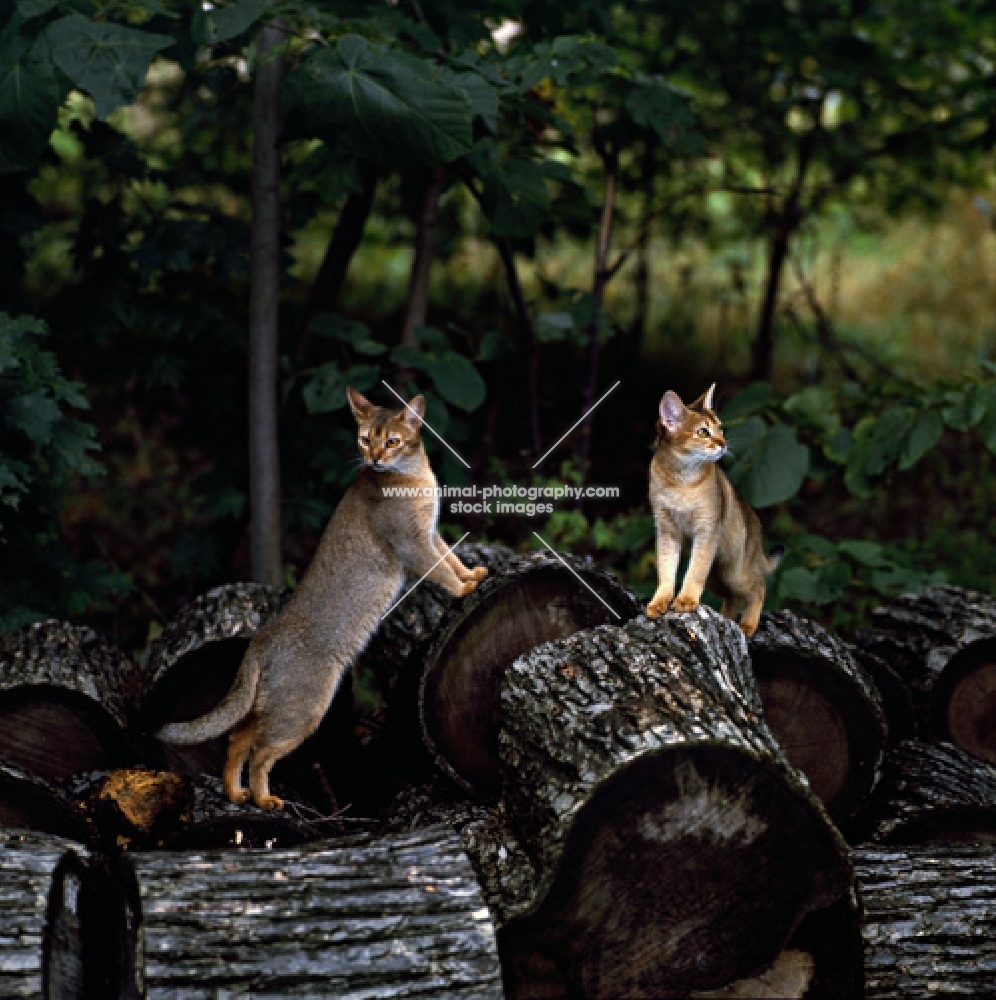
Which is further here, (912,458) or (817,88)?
(817,88)

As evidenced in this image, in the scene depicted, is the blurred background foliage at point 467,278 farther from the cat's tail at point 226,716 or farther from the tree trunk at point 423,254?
the cat's tail at point 226,716

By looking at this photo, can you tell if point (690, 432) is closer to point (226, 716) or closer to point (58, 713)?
point (226, 716)

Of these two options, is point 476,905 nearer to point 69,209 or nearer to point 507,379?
point 507,379

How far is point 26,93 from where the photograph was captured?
3893 mm

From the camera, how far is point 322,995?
2.62 metres

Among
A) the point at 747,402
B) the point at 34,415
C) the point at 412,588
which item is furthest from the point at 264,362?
the point at 747,402

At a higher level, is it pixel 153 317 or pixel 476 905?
pixel 153 317

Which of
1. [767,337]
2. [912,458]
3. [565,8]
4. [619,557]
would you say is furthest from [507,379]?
[912,458]

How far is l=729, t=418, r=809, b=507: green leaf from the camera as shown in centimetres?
447

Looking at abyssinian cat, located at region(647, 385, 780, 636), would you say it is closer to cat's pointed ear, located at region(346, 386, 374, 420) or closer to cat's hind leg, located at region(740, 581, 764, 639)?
cat's hind leg, located at region(740, 581, 764, 639)

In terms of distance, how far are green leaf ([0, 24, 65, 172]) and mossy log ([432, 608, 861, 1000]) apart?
2.60 metres

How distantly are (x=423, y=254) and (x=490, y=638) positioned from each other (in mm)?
2217

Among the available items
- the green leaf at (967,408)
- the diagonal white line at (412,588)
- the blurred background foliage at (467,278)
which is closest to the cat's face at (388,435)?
the diagonal white line at (412,588)

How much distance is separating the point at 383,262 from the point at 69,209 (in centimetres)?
257
